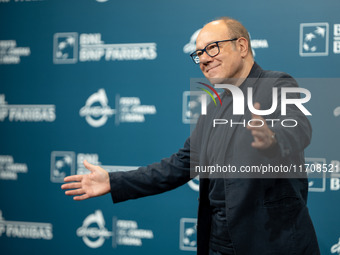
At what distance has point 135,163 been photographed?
9.21 feet

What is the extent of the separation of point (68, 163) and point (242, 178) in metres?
1.94

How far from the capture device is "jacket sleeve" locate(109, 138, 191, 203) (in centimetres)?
174

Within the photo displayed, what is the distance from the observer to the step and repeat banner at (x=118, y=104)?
247 centimetres

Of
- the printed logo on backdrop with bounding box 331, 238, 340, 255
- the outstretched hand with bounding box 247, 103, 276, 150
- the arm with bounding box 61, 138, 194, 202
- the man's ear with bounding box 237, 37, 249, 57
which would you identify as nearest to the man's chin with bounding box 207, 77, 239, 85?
the man's ear with bounding box 237, 37, 249, 57

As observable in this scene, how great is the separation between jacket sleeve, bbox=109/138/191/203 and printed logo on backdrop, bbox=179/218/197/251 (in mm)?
1001

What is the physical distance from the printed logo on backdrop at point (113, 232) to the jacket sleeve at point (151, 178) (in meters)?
1.13

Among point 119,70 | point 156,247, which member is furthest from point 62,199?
point 119,70

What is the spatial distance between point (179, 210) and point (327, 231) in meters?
1.01

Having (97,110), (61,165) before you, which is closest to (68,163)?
(61,165)

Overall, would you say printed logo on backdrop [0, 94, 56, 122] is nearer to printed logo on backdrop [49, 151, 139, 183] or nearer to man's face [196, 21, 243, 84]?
printed logo on backdrop [49, 151, 139, 183]

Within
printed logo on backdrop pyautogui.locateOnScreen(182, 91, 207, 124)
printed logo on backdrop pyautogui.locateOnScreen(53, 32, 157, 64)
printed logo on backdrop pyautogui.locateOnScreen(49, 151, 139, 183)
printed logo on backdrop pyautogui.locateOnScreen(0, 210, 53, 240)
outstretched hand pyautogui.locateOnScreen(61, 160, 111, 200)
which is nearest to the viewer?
outstretched hand pyautogui.locateOnScreen(61, 160, 111, 200)

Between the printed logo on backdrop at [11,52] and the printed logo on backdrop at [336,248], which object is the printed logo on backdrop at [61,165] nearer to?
the printed logo on backdrop at [11,52]

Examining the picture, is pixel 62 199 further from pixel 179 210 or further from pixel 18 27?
pixel 18 27

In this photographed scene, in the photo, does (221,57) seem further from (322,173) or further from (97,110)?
(97,110)
